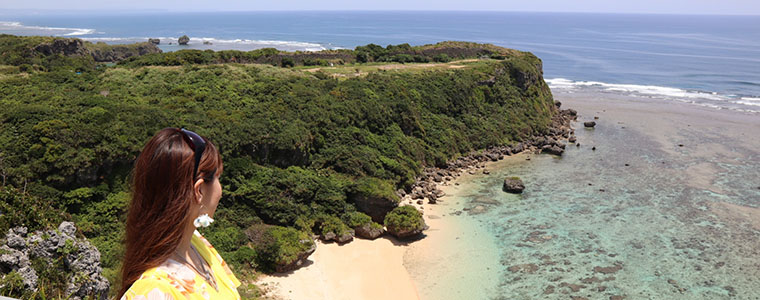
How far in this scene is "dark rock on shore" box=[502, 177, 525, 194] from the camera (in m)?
33.2

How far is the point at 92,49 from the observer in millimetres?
78875

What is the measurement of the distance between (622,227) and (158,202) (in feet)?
100

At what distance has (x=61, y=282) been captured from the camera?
1024 centimetres

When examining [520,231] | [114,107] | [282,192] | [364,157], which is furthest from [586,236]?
[114,107]

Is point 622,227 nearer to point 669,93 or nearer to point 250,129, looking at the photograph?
point 250,129

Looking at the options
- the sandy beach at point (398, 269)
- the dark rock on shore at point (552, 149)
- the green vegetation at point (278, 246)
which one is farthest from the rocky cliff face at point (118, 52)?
the sandy beach at point (398, 269)

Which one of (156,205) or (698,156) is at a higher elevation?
(156,205)

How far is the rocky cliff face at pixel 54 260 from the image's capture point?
9.66 metres

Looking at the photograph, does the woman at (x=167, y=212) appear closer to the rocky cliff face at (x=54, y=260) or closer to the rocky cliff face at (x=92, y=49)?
the rocky cliff face at (x=54, y=260)

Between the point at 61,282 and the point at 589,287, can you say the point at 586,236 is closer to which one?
the point at 589,287

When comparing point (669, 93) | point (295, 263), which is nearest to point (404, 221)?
point (295, 263)

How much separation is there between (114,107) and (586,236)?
1076 inches

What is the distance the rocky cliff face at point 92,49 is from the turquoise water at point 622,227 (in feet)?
145

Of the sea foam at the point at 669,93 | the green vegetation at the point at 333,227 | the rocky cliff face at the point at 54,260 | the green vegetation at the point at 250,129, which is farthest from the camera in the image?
the sea foam at the point at 669,93
